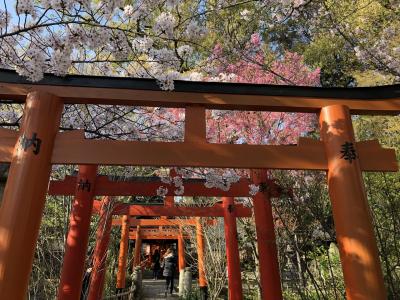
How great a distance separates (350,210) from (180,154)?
157 cm

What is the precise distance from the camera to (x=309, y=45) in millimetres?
11391

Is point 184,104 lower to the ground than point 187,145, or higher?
higher

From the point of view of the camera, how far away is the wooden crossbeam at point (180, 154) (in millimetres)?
3189

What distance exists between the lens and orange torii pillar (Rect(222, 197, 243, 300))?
23.6ft

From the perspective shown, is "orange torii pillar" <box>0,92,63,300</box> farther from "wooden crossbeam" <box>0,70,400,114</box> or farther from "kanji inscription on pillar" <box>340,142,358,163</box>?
"kanji inscription on pillar" <box>340,142,358,163</box>

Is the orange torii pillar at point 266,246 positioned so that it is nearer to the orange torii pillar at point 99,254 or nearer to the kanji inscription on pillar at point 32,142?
the orange torii pillar at point 99,254

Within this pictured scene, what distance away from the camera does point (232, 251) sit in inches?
289

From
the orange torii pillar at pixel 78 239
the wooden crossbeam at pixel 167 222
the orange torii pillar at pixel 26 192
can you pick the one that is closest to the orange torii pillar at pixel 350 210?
the orange torii pillar at pixel 26 192

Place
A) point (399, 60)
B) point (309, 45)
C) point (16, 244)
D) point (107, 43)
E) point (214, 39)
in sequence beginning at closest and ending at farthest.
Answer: point (16, 244) → point (107, 43) → point (399, 60) → point (214, 39) → point (309, 45)

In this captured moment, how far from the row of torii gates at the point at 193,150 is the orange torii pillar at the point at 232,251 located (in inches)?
158

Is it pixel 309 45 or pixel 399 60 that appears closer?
pixel 399 60

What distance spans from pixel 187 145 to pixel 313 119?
17.5ft

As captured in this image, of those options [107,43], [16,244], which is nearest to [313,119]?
[107,43]

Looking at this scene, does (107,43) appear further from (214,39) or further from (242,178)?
(214,39)
